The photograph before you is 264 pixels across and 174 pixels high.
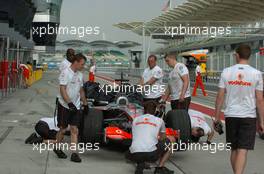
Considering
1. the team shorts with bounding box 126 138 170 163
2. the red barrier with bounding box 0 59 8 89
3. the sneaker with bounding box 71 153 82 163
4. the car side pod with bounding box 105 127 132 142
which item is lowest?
the sneaker with bounding box 71 153 82 163

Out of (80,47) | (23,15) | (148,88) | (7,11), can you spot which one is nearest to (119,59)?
(80,47)

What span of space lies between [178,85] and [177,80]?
10cm

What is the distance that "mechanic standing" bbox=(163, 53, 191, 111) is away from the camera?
9570mm

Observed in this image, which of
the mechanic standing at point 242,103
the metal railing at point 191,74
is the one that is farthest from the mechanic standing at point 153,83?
the metal railing at point 191,74

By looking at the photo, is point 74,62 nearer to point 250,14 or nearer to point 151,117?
point 151,117

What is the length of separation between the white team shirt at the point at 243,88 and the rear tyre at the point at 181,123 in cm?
195

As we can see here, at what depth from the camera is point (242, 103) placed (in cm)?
648

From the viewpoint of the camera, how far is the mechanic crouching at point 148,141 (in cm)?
705

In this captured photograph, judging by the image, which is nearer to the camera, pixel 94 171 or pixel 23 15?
pixel 94 171

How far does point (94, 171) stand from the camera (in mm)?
7648

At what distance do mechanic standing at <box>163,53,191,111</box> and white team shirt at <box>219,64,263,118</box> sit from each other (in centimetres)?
299

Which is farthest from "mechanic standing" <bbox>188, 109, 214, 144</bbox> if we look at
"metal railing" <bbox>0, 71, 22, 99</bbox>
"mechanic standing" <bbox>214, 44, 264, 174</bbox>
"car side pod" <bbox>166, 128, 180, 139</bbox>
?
"metal railing" <bbox>0, 71, 22, 99</bbox>

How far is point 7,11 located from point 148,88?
3694 cm

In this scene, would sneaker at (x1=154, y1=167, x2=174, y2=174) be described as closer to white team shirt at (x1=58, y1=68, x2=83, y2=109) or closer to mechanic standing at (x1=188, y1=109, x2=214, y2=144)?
white team shirt at (x1=58, y1=68, x2=83, y2=109)
